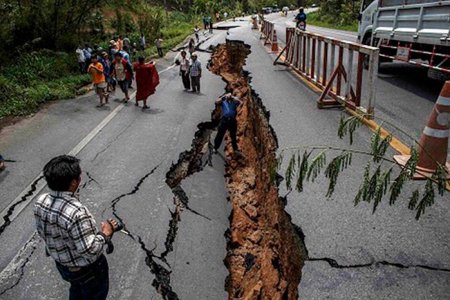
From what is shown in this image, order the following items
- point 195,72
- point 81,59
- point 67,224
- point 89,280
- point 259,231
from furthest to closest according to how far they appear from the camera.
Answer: point 81,59
point 195,72
point 259,231
point 89,280
point 67,224

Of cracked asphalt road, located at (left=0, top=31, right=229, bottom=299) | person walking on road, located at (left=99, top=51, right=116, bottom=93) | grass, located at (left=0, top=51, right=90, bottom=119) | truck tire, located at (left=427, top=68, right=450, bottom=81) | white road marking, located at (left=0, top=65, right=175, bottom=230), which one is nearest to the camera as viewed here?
cracked asphalt road, located at (left=0, top=31, right=229, bottom=299)

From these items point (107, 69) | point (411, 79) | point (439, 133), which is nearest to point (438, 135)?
point (439, 133)

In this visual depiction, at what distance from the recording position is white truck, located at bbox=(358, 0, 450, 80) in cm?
832

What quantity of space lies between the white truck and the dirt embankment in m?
3.82

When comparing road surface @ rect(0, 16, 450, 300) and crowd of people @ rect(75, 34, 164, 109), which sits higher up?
crowd of people @ rect(75, 34, 164, 109)

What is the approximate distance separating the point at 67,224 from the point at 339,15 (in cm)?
4153

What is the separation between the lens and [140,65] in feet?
34.1

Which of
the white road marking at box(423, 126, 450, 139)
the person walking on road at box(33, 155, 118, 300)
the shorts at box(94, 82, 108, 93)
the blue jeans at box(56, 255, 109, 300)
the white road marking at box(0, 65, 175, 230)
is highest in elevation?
the person walking on road at box(33, 155, 118, 300)

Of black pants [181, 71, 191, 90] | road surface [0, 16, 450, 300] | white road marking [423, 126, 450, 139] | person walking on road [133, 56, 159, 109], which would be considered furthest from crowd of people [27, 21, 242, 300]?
black pants [181, 71, 191, 90]

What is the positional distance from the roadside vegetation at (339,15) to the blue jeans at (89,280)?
106 ft

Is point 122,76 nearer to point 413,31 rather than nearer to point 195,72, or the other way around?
point 195,72

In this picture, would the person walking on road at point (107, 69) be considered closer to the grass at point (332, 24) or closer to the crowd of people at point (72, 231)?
the crowd of people at point (72, 231)

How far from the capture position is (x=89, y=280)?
2.77 metres

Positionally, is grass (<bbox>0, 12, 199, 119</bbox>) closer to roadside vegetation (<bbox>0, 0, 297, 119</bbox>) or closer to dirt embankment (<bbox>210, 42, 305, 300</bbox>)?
roadside vegetation (<bbox>0, 0, 297, 119</bbox>)
